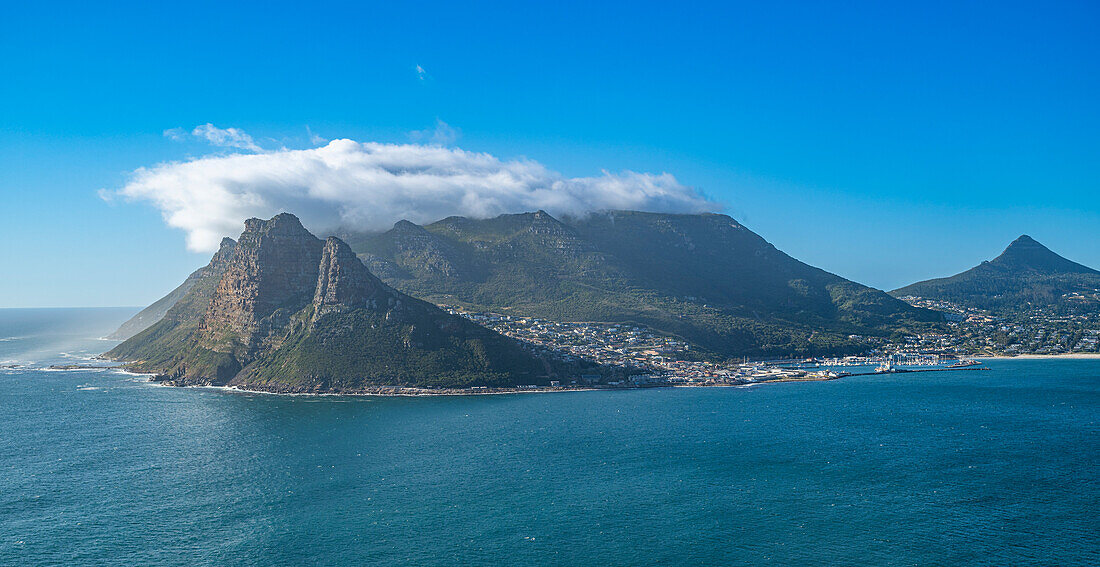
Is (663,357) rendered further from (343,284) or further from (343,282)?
(343,282)

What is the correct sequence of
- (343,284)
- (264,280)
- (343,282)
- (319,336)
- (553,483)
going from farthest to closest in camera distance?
(264,280) → (343,282) → (343,284) → (319,336) → (553,483)

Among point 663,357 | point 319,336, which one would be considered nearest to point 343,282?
point 319,336

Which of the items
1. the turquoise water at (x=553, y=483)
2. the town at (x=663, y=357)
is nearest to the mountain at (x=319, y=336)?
the town at (x=663, y=357)

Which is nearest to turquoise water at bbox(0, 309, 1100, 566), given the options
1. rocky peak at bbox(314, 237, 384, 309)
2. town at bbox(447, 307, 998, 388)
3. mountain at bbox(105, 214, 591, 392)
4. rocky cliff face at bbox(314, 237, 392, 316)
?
mountain at bbox(105, 214, 591, 392)

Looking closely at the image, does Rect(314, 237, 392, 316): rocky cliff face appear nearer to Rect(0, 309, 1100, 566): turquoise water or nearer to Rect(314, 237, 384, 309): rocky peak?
Rect(314, 237, 384, 309): rocky peak

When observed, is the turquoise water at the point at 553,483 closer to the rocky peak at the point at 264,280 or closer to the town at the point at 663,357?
the town at the point at 663,357

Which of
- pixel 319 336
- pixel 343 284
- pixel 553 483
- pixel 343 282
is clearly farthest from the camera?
pixel 343 282
